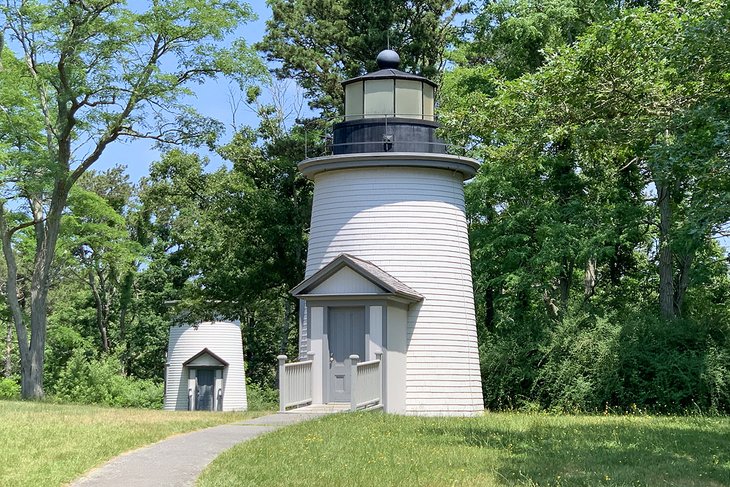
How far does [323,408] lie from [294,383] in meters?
0.79

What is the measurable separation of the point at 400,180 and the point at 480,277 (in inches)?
328

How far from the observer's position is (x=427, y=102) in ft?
74.7

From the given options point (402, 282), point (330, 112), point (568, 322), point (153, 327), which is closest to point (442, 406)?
point (402, 282)

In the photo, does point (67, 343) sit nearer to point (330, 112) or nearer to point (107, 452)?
point (330, 112)

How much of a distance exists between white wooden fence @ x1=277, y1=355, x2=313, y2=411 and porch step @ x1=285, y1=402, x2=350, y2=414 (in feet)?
0.46

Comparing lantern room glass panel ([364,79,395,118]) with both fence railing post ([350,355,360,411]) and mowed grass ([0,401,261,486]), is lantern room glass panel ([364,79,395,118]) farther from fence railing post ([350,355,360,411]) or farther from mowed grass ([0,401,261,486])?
mowed grass ([0,401,261,486])

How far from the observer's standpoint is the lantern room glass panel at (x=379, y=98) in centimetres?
2228

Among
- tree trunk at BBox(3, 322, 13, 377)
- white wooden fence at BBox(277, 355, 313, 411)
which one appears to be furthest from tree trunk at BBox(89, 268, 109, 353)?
white wooden fence at BBox(277, 355, 313, 411)

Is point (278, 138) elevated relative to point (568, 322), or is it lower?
elevated

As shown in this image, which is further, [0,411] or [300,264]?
[300,264]

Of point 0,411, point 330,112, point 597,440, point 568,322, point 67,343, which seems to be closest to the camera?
point 597,440

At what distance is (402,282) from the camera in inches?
839

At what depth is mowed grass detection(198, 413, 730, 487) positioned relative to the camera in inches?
402

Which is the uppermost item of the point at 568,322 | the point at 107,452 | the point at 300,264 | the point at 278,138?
the point at 278,138
